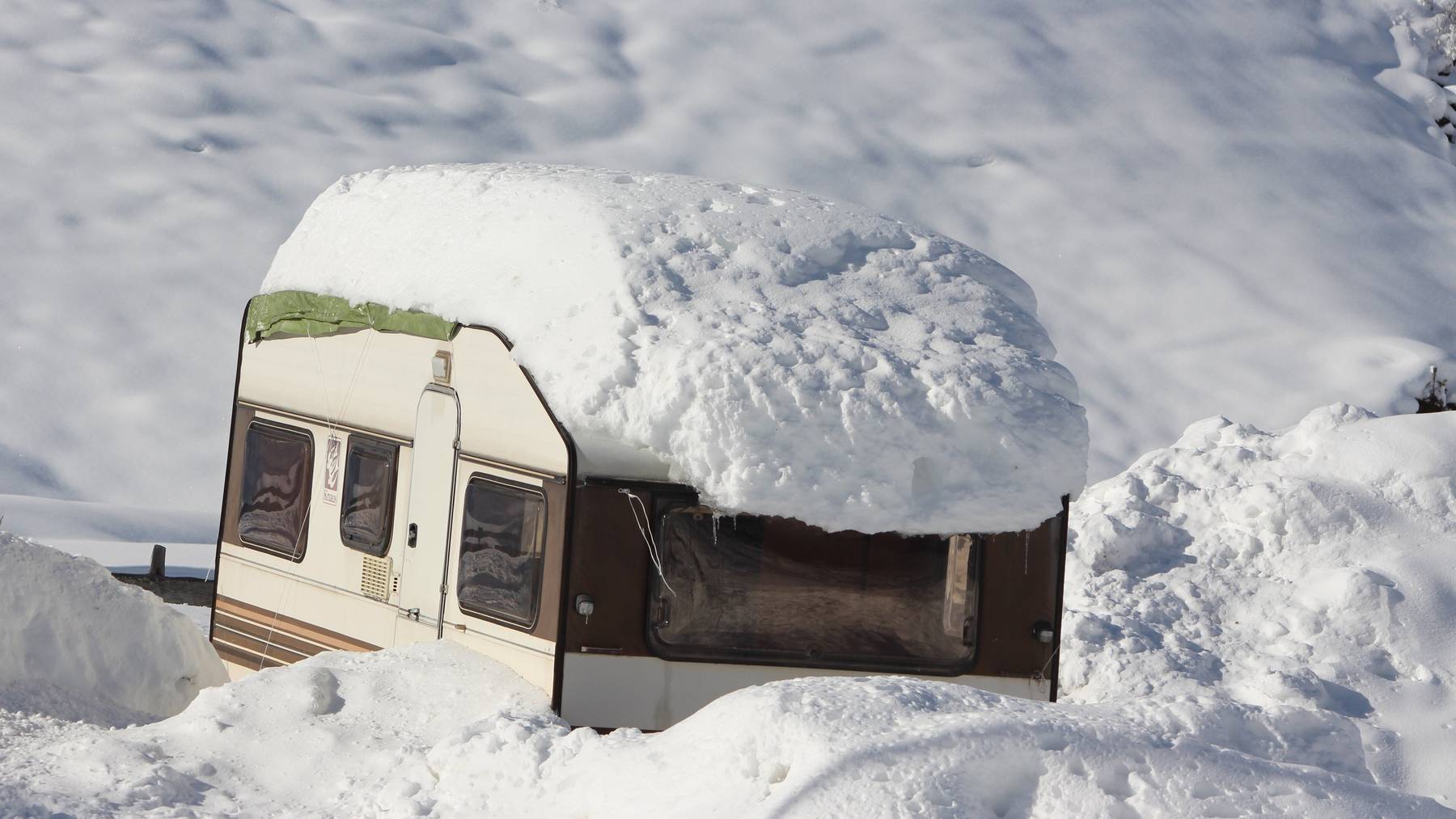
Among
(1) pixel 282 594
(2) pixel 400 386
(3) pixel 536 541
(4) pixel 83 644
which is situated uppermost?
(2) pixel 400 386

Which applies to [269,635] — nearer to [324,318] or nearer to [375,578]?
[375,578]

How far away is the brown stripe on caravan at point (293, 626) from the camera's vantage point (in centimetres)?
741

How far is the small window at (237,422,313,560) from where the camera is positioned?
800cm

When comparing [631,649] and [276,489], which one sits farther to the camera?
[276,489]

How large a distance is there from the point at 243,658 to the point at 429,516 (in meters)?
2.10

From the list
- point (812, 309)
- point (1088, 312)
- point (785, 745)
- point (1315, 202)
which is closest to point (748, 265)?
point (812, 309)

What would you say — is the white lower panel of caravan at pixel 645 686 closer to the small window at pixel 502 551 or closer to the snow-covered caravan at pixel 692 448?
the snow-covered caravan at pixel 692 448

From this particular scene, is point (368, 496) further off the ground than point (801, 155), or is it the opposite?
point (801, 155)

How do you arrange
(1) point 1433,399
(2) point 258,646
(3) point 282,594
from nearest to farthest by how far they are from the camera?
(3) point 282,594 → (2) point 258,646 → (1) point 1433,399

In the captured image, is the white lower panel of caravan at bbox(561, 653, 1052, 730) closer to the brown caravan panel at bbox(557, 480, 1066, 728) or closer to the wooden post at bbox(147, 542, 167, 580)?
the brown caravan panel at bbox(557, 480, 1066, 728)

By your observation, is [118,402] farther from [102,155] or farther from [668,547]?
[668,547]

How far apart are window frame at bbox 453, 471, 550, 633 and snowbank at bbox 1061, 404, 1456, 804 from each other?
490 cm

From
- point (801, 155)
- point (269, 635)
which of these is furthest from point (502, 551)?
point (801, 155)

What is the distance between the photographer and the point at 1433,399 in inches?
814
